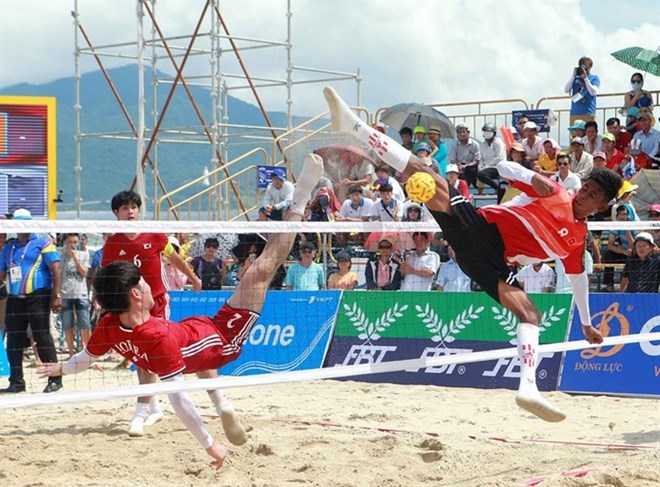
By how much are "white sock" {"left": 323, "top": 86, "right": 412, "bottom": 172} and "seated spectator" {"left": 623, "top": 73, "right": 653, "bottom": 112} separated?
31.0 feet

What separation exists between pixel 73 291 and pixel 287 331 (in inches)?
100

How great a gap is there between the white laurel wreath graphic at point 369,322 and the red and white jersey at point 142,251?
403 cm

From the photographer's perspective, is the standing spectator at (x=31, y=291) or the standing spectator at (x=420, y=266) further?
the standing spectator at (x=420, y=266)

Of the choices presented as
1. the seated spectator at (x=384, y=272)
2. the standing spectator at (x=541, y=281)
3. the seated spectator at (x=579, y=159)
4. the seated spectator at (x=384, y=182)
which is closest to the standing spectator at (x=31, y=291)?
the seated spectator at (x=384, y=272)

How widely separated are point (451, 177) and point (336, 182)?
2.77 metres

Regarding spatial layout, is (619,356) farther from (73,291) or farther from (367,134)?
(73,291)

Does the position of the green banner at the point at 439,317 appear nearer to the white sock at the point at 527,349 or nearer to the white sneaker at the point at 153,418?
the white sneaker at the point at 153,418

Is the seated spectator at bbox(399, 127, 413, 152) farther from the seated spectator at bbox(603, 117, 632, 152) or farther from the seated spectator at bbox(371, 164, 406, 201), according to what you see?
the seated spectator at bbox(603, 117, 632, 152)

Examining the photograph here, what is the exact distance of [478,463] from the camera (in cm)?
693

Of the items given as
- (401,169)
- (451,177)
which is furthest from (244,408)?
(451,177)

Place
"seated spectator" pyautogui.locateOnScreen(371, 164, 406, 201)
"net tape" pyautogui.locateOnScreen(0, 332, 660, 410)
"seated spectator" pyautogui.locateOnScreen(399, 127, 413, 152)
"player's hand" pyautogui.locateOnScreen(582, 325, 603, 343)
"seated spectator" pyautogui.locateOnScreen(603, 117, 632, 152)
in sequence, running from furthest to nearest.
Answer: "seated spectator" pyautogui.locateOnScreen(399, 127, 413, 152) → "seated spectator" pyautogui.locateOnScreen(603, 117, 632, 152) → "seated spectator" pyautogui.locateOnScreen(371, 164, 406, 201) → "player's hand" pyautogui.locateOnScreen(582, 325, 603, 343) → "net tape" pyautogui.locateOnScreen(0, 332, 660, 410)

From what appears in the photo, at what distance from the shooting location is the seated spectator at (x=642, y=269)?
34.0 ft

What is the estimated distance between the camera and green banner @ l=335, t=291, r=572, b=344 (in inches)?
418

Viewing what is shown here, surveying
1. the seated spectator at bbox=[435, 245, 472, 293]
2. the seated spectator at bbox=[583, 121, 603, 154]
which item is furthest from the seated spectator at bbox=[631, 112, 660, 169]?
the seated spectator at bbox=[435, 245, 472, 293]
